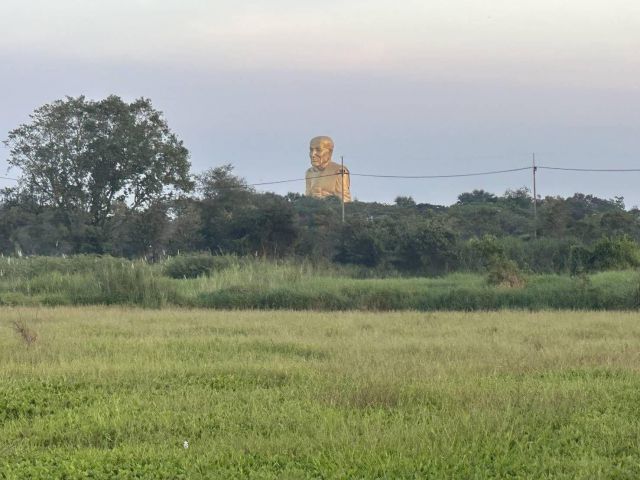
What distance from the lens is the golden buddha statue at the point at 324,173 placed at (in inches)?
1670

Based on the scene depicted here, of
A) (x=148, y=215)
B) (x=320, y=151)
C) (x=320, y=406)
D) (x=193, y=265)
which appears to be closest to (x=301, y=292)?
(x=193, y=265)

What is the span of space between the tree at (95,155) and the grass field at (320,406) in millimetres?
22483

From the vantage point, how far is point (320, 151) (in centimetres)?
4250

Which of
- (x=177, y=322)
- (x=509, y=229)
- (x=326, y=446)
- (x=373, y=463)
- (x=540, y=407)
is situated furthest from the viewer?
(x=509, y=229)

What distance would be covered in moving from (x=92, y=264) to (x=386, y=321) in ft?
37.6

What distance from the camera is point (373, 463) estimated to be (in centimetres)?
518

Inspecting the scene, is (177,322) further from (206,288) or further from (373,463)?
(373,463)

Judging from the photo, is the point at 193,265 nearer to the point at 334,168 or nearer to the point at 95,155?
the point at 95,155

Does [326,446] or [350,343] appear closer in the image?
[326,446]

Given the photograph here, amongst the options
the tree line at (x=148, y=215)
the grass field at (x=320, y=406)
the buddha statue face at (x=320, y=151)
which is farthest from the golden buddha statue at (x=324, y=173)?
the grass field at (x=320, y=406)

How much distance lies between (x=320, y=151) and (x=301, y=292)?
24.3 metres

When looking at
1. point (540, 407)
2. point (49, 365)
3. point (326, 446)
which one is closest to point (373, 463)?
point (326, 446)

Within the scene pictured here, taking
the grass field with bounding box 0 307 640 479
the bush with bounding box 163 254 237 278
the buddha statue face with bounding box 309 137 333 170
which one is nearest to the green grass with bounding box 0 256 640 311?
the bush with bounding box 163 254 237 278

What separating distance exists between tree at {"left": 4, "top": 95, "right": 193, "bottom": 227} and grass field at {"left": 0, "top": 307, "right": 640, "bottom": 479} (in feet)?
73.8
